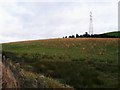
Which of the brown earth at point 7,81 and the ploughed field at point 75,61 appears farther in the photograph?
the ploughed field at point 75,61

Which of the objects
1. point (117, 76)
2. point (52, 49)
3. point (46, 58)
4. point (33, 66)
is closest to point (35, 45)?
point (52, 49)

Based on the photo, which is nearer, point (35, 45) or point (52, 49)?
point (52, 49)

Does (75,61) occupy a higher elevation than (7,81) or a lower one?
lower

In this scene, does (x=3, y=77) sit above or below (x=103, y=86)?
above

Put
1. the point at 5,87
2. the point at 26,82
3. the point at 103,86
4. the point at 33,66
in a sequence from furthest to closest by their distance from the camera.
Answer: the point at 33,66
the point at 103,86
the point at 26,82
the point at 5,87

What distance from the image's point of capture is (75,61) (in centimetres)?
3419

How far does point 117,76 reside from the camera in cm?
2980

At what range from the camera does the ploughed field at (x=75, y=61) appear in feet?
94.4

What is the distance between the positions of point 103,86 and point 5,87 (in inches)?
448

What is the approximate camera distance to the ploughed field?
28.8 m

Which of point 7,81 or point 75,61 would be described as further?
point 75,61

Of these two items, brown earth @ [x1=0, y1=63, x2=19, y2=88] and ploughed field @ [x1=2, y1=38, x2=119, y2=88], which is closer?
brown earth @ [x1=0, y1=63, x2=19, y2=88]

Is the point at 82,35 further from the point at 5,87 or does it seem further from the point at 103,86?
the point at 5,87

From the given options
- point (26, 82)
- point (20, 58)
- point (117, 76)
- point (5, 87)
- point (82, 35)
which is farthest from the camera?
point (82, 35)
